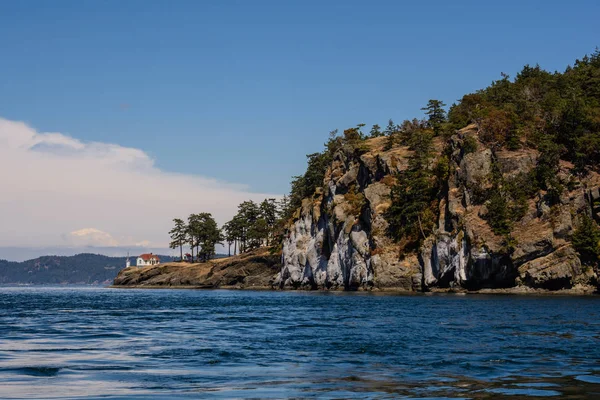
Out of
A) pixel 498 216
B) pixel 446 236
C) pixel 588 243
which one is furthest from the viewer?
pixel 446 236

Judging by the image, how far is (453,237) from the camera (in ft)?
325

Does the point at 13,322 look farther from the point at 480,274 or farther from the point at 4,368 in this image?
the point at 480,274

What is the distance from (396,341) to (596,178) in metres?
78.5

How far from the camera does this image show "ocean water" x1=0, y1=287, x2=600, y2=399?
17.5 m

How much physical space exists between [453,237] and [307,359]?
77.7m

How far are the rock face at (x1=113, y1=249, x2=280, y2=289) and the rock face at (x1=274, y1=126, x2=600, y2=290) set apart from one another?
74.1 ft

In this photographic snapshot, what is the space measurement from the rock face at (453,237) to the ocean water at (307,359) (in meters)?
46.8

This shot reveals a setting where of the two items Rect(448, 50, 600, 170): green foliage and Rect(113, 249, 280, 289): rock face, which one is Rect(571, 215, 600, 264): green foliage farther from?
Rect(113, 249, 280, 289): rock face

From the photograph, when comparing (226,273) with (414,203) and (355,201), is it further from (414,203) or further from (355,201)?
(414,203)

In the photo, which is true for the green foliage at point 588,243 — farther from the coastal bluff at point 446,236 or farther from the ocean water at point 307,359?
the ocean water at point 307,359

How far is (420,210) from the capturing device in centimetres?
11188

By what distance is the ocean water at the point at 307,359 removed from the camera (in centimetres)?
1753

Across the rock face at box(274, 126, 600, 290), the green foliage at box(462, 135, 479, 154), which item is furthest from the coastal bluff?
the green foliage at box(462, 135, 479, 154)

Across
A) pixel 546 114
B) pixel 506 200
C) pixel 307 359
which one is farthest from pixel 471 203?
pixel 307 359
